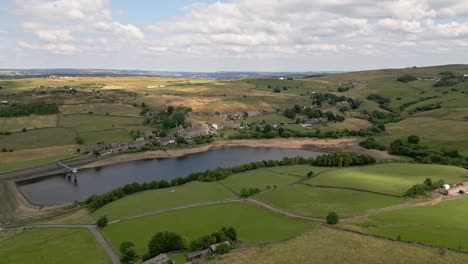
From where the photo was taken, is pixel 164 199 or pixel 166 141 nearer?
pixel 164 199

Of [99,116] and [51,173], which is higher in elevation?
[99,116]

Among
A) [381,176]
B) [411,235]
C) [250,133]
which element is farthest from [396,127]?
[411,235]

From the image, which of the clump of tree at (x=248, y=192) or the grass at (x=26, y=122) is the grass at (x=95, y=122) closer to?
the grass at (x=26, y=122)

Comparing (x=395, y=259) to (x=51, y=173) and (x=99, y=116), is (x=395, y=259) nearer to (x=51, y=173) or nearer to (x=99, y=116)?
(x=51, y=173)

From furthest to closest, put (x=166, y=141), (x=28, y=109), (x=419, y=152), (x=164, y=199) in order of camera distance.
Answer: (x=28, y=109) → (x=166, y=141) → (x=419, y=152) → (x=164, y=199)

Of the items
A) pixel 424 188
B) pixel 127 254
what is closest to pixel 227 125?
pixel 424 188

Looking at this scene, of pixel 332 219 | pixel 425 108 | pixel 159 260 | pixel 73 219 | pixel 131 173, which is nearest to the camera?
pixel 159 260

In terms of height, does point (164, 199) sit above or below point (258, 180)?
Answer: below

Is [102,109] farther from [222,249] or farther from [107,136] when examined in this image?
[222,249]
